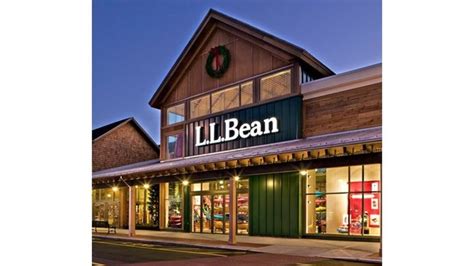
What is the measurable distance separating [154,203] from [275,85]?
664cm

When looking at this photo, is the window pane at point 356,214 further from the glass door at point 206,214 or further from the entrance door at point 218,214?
the glass door at point 206,214

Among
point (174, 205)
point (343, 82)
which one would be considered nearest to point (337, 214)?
point (343, 82)

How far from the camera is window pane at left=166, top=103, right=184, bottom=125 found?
14.8 m

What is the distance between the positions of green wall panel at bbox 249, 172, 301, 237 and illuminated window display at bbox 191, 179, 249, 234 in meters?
0.48

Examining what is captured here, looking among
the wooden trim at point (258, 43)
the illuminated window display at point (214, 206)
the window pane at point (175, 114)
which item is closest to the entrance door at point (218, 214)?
the illuminated window display at point (214, 206)

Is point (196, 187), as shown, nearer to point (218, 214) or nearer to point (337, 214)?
point (218, 214)

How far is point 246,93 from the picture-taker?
12.5 m

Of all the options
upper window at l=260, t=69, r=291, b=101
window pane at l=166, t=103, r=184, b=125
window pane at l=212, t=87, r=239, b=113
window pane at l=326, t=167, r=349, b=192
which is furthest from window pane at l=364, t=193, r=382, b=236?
window pane at l=166, t=103, r=184, b=125

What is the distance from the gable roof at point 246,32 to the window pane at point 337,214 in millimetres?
3469

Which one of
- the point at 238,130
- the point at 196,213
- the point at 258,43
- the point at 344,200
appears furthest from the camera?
the point at 196,213

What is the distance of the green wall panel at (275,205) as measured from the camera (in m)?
10.5
